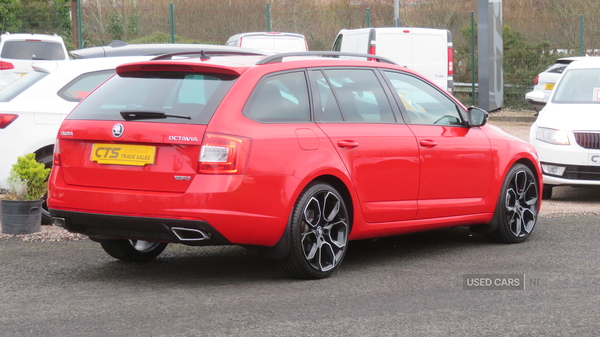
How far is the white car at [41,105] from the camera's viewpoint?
8.59m

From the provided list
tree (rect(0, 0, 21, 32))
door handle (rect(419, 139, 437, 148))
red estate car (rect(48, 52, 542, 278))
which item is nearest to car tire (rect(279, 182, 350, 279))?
red estate car (rect(48, 52, 542, 278))

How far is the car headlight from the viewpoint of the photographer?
10.8m

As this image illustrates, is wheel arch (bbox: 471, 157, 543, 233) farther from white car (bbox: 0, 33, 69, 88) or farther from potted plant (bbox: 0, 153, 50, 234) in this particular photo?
white car (bbox: 0, 33, 69, 88)

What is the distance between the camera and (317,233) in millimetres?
6133

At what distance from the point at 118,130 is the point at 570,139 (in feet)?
21.7

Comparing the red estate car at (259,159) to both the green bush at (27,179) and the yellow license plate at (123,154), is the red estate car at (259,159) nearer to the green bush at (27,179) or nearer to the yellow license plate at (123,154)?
the yellow license plate at (123,154)

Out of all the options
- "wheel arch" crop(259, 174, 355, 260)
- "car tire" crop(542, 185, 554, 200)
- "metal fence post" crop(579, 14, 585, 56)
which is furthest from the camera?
"metal fence post" crop(579, 14, 585, 56)

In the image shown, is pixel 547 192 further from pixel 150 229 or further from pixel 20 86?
pixel 150 229

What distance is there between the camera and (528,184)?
26.2 feet

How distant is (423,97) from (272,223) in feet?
7.02

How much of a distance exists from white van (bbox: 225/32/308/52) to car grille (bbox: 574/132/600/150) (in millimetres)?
9999

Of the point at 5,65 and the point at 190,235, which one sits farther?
the point at 5,65

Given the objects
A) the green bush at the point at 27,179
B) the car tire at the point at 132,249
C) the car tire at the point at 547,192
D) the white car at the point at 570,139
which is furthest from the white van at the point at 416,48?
the car tire at the point at 132,249

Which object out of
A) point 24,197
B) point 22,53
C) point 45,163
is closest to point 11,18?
point 22,53
